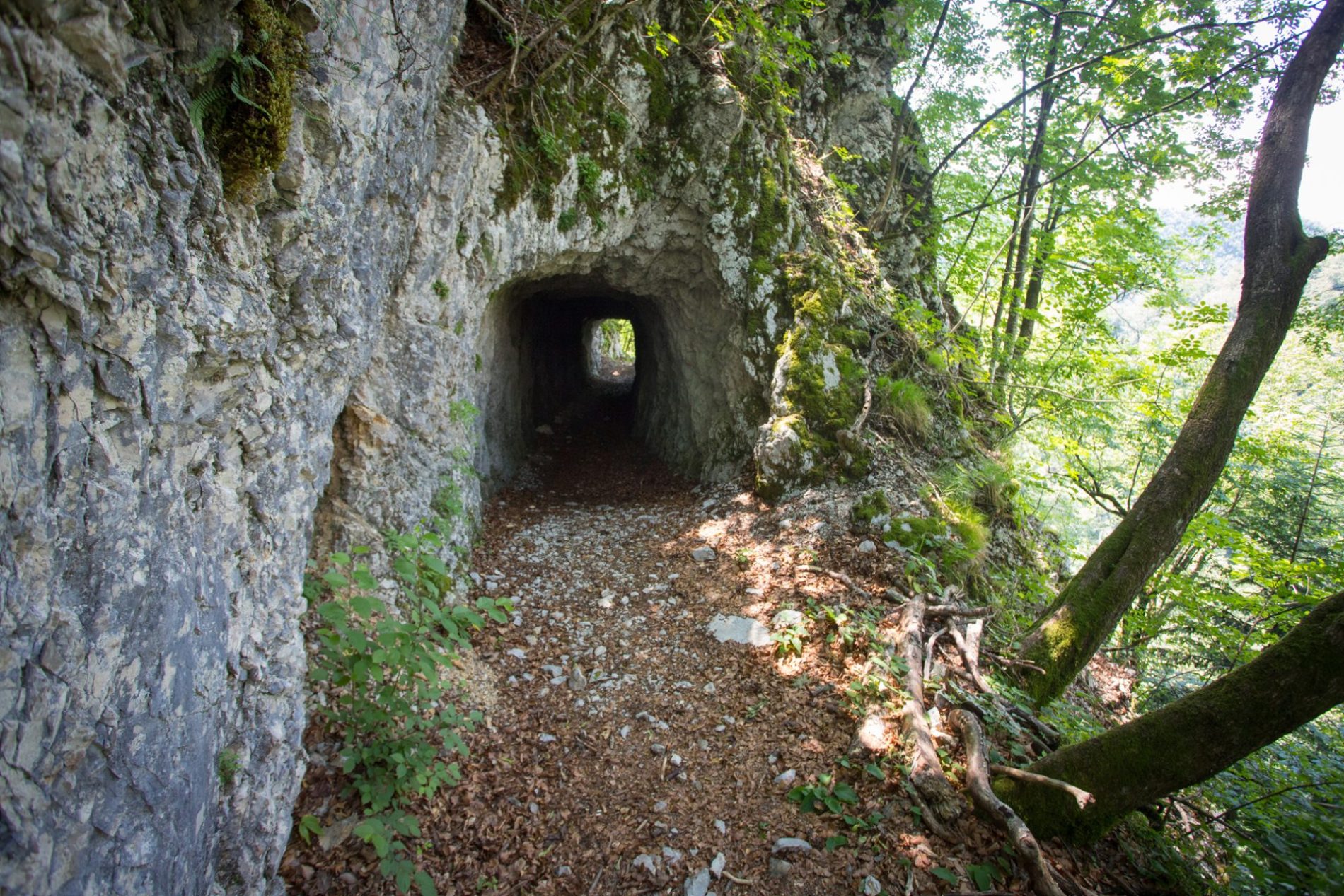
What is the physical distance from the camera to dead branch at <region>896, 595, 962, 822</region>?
333 centimetres

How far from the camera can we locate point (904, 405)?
719 centimetres

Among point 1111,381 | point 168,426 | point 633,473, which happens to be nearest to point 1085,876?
point 168,426

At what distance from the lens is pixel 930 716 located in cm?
388

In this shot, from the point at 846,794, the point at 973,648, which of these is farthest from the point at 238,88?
the point at 973,648

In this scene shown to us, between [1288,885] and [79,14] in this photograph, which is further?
[1288,885]

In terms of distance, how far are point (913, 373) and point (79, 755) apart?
26.0 ft

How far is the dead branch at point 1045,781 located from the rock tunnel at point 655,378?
4.59m

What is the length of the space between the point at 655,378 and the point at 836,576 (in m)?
6.27

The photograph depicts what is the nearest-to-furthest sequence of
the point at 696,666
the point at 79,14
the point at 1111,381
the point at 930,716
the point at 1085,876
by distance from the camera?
the point at 79,14 → the point at 1085,876 → the point at 930,716 → the point at 696,666 → the point at 1111,381

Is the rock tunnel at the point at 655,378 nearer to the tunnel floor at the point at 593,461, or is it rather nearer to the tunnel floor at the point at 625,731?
the tunnel floor at the point at 593,461

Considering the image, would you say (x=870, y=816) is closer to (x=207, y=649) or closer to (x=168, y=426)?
(x=207, y=649)

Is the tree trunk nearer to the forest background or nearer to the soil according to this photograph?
the forest background

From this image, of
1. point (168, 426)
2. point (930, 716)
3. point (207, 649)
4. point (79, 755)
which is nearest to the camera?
point (79, 755)

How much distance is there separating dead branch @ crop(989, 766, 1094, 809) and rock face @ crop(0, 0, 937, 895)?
3.88m
